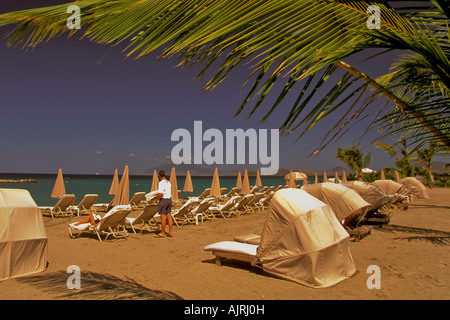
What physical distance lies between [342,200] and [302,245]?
3.77m

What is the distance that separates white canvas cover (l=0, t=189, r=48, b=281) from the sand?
0.21 metres

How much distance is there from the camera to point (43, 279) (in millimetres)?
4848

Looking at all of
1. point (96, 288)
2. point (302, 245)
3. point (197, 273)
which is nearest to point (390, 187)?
point (302, 245)

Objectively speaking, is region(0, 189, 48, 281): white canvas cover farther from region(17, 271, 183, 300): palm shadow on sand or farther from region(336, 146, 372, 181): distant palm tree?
region(336, 146, 372, 181): distant palm tree

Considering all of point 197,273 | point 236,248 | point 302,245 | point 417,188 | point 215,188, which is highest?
point 215,188

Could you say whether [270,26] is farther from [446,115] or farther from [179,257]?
[179,257]

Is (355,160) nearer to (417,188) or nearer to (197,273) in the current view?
(417,188)

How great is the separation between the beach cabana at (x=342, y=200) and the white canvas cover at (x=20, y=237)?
20.1ft

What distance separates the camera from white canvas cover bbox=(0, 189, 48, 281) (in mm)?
4633

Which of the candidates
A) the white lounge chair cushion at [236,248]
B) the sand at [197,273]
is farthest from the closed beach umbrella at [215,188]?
the white lounge chair cushion at [236,248]

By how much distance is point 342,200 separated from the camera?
26.6ft

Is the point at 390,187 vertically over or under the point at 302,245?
over
